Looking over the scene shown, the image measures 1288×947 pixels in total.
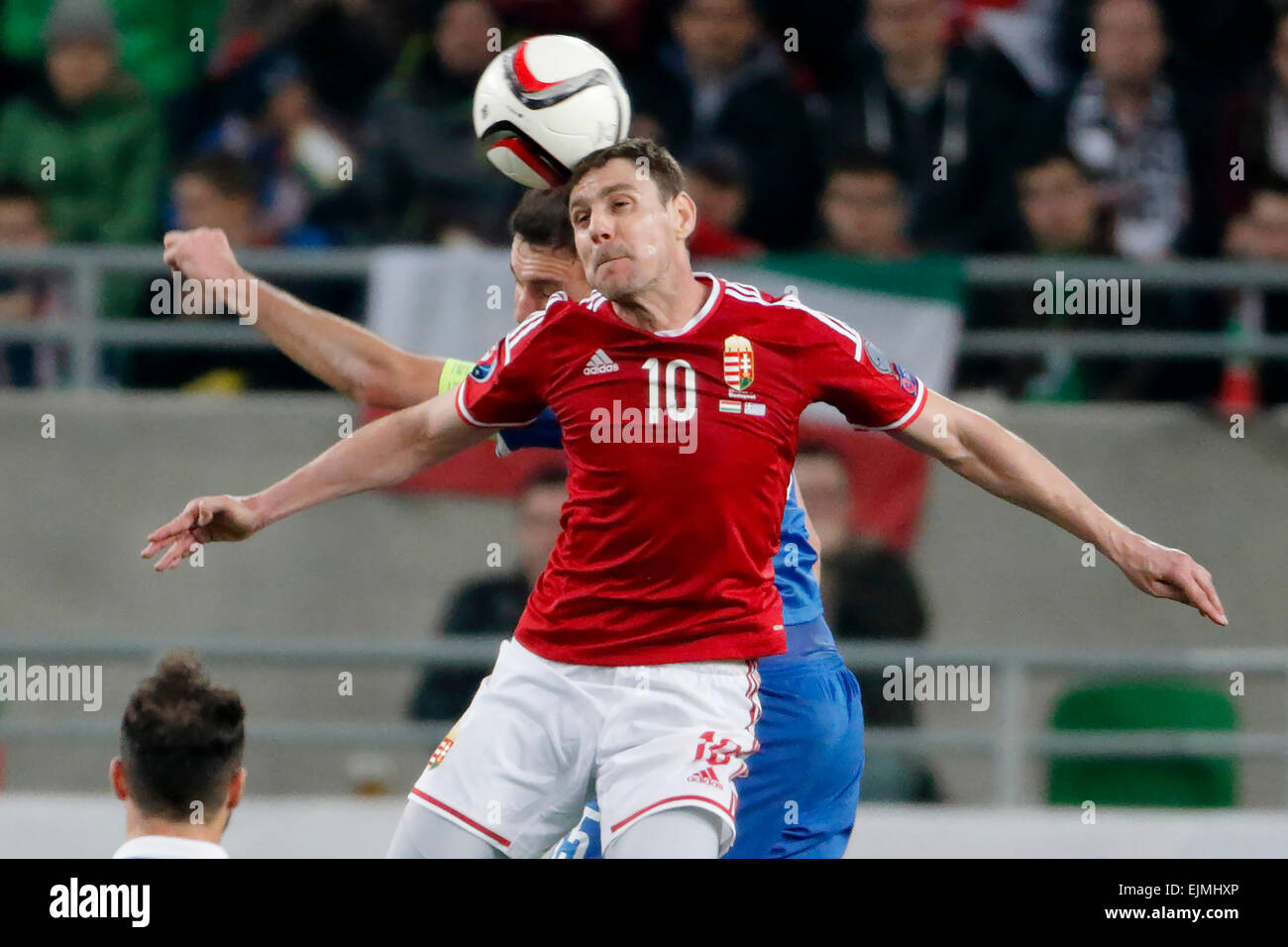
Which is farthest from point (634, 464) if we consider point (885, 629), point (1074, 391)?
point (1074, 391)

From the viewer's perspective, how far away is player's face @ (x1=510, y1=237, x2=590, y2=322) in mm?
5148

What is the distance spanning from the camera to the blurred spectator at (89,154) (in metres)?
9.55

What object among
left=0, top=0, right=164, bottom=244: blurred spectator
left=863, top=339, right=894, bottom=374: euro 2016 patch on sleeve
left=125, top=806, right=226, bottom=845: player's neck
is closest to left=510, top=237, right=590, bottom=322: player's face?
left=863, top=339, right=894, bottom=374: euro 2016 patch on sleeve

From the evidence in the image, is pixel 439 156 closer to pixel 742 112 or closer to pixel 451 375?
pixel 742 112

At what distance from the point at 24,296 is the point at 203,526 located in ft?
16.3

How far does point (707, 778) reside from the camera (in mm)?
4484

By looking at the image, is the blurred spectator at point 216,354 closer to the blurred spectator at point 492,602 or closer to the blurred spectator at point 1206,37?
the blurred spectator at point 492,602

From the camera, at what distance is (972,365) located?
909 centimetres

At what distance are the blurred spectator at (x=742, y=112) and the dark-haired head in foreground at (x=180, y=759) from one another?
5.75 metres

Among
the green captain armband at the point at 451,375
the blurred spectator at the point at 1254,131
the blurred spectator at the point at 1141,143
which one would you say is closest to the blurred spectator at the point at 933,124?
the blurred spectator at the point at 1141,143

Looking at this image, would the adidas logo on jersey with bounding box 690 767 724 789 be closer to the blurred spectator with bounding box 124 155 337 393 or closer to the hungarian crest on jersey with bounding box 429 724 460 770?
the hungarian crest on jersey with bounding box 429 724 460 770

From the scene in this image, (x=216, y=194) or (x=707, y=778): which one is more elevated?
(x=216, y=194)

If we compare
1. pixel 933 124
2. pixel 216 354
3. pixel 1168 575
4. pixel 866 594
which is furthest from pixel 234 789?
pixel 933 124

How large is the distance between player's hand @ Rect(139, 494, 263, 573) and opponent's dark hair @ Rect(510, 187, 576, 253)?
1035 mm
